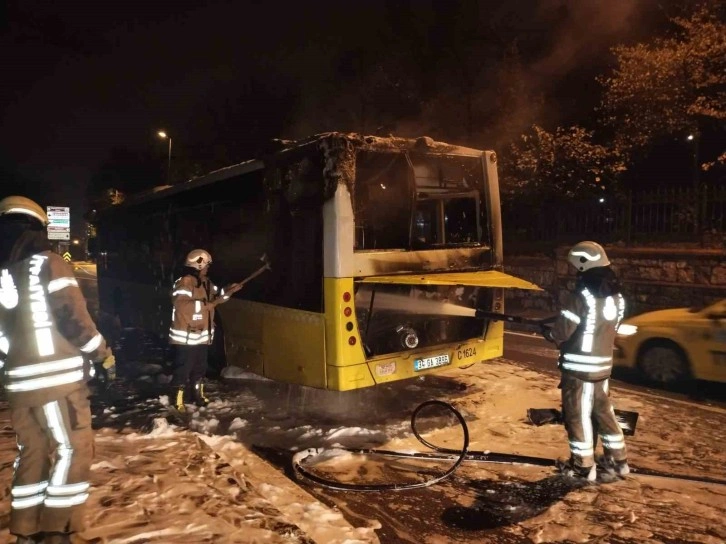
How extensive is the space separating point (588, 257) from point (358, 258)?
222 cm

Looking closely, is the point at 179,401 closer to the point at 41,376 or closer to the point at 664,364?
the point at 41,376

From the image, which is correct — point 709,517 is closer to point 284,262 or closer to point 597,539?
point 597,539

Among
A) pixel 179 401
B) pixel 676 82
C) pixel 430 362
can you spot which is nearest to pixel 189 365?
pixel 179 401

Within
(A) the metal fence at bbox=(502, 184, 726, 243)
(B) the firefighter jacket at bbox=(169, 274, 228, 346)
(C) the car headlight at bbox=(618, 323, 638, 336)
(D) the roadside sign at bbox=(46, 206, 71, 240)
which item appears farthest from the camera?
(D) the roadside sign at bbox=(46, 206, 71, 240)

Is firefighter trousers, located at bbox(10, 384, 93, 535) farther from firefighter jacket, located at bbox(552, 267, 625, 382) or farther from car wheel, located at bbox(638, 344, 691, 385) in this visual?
car wheel, located at bbox(638, 344, 691, 385)

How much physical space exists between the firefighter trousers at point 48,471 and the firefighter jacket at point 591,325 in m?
3.82

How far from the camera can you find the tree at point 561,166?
15.0 meters

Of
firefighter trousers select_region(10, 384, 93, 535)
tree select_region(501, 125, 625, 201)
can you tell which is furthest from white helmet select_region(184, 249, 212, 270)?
tree select_region(501, 125, 625, 201)

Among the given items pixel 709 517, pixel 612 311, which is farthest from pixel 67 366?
pixel 709 517

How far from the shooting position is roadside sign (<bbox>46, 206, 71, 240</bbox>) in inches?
1911

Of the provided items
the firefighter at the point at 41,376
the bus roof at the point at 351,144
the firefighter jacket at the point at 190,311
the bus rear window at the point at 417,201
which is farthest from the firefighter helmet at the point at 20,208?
the firefighter jacket at the point at 190,311

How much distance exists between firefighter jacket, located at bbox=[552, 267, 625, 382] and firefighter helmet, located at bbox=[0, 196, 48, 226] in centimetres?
410

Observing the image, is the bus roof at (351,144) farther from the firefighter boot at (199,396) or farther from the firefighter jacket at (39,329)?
the firefighter jacket at (39,329)

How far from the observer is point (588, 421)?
474 cm
